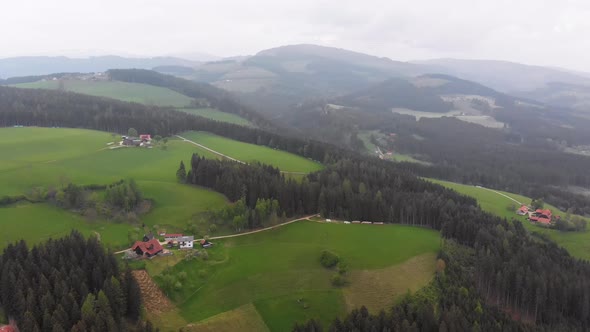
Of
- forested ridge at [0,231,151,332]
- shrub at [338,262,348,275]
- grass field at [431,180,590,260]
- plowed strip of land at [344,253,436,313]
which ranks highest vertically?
forested ridge at [0,231,151,332]

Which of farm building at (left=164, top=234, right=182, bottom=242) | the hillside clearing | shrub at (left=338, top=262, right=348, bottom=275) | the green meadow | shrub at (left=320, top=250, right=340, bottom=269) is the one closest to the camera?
the hillside clearing

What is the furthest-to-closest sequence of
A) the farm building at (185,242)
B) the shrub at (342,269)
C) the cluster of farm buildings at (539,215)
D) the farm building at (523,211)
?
1. the farm building at (523,211)
2. the cluster of farm buildings at (539,215)
3. the farm building at (185,242)
4. the shrub at (342,269)

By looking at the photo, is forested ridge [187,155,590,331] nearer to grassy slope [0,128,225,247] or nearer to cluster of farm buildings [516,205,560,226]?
grassy slope [0,128,225,247]

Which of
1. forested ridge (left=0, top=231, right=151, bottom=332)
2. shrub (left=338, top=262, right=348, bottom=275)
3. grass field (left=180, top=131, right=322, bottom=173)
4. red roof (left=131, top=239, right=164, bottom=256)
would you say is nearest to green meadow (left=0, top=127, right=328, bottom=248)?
grass field (left=180, top=131, right=322, bottom=173)

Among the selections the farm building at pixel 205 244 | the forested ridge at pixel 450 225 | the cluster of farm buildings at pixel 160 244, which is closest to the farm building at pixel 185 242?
the cluster of farm buildings at pixel 160 244

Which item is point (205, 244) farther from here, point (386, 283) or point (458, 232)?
point (458, 232)

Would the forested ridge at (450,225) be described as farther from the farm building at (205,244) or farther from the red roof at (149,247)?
the red roof at (149,247)
